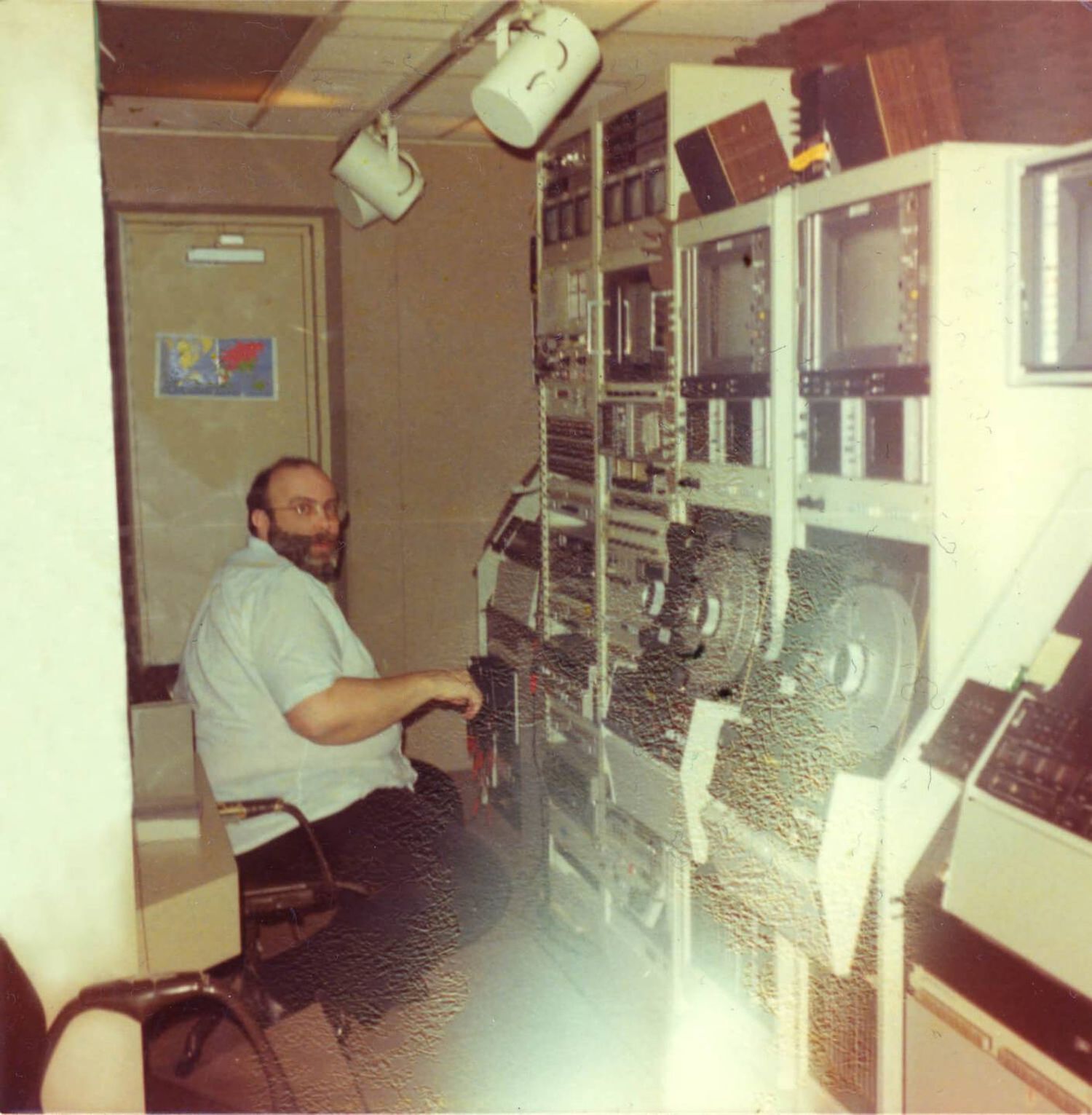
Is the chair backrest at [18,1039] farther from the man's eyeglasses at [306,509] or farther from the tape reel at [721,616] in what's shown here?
the man's eyeglasses at [306,509]

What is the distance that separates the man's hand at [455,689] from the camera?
293 centimetres

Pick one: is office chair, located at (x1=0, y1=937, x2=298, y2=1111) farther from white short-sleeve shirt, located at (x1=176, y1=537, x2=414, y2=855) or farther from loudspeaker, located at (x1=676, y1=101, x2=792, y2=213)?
loudspeaker, located at (x1=676, y1=101, x2=792, y2=213)

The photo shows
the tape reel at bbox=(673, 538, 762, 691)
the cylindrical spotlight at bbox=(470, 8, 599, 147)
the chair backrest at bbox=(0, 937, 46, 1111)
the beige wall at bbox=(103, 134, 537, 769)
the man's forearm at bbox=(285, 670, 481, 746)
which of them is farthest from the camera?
the beige wall at bbox=(103, 134, 537, 769)

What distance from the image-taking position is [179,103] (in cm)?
406

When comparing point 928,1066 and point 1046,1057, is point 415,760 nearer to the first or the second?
point 928,1066

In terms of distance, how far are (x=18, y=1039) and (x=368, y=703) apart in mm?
1344

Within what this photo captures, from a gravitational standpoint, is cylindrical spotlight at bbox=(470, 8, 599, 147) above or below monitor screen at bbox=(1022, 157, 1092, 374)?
above

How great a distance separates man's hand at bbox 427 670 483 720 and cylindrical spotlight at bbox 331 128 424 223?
5.81 ft

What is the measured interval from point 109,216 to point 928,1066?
401 cm

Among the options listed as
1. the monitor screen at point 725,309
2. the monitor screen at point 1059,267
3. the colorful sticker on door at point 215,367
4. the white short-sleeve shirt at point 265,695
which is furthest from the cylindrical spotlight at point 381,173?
the monitor screen at point 1059,267

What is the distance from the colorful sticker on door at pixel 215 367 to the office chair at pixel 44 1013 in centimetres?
341

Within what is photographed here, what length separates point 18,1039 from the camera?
1.57 m

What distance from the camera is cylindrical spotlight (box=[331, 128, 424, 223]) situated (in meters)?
3.96

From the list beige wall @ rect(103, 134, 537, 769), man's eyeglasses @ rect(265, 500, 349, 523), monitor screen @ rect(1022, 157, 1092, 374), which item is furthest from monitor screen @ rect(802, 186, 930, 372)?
beige wall @ rect(103, 134, 537, 769)
